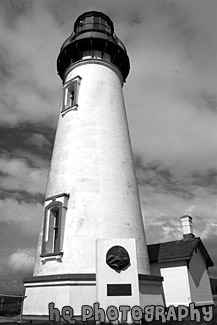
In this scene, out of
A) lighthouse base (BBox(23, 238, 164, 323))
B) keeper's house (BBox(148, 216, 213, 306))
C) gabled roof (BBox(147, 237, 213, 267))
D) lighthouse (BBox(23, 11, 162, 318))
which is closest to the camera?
lighthouse base (BBox(23, 238, 164, 323))

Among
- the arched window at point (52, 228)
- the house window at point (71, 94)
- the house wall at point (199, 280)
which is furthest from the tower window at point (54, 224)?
the house wall at point (199, 280)

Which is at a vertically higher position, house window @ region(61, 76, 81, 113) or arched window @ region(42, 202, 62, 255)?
house window @ region(61, 76, 81, 113)

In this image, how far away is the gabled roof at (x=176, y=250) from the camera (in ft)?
46.0

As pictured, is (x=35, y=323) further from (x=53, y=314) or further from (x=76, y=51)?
(x=76, y=51)

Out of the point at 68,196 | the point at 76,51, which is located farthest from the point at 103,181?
the point at 76,51

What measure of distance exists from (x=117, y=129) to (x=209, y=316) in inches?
344

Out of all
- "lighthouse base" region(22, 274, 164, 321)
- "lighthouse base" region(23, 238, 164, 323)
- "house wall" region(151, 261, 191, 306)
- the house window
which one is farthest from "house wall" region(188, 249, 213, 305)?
the house window

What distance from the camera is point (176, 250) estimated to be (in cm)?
1472

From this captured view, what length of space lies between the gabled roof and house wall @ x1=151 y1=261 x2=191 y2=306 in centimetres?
29

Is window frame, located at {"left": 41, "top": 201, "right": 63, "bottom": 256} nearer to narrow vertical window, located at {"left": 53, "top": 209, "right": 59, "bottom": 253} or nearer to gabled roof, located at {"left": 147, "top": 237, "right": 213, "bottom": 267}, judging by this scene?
narrow vertical window, located at {"left": 53, "top": 209, "right": 59, "bottom": 253}

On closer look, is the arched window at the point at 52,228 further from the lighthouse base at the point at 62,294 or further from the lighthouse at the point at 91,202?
the lighthouse base at the point at 62,294

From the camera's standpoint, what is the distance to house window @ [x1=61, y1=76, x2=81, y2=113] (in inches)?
571

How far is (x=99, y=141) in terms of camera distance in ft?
43.3

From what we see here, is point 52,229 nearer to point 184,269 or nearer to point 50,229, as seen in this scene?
point 50,229
